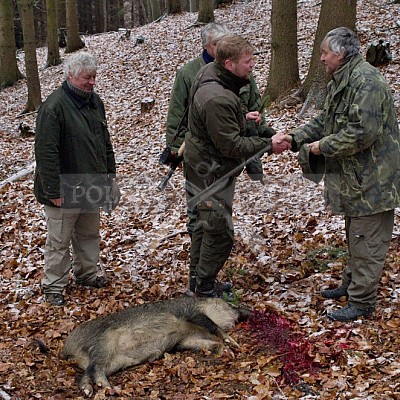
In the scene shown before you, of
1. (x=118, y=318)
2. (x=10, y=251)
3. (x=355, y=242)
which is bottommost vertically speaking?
(x=10, y=251)

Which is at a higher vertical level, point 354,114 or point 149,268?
point 354,114

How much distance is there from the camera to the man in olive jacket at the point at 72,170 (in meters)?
5.85

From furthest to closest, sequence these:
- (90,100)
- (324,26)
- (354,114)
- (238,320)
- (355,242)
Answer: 1. (324,26)
2. (90,100)
3. (238,320)
4. (355,242)
5. (354,114)

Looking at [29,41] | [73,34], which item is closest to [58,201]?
[29,41]

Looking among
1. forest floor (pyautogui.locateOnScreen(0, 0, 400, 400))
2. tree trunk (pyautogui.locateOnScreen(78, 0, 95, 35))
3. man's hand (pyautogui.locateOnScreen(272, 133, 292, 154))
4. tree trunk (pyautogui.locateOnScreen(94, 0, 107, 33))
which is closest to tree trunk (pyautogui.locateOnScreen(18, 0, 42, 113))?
forest floor (pyautogui.locateOnScreen(0, 0, 400, 400))

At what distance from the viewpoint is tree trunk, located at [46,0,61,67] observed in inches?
917

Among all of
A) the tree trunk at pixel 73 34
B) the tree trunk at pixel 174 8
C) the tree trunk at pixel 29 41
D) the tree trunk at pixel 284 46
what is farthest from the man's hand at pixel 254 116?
the tree trunk at pixel 174 8

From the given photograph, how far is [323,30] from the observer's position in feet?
35.8

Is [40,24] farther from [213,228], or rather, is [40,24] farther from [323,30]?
[213,228]

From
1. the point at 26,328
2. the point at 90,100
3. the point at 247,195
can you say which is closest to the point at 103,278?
the point at 26,328

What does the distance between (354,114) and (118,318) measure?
2.86 metres

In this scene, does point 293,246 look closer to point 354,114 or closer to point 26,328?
point 354,114

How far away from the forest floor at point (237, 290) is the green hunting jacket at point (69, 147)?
139 cm

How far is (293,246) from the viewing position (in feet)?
23.6
